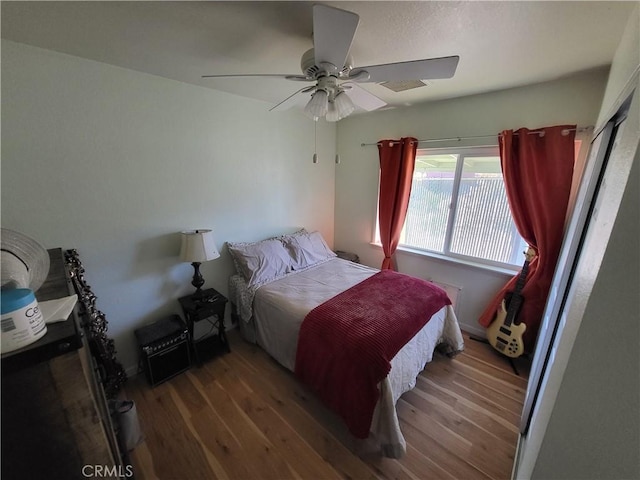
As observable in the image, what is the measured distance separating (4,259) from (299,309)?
148 centimetres

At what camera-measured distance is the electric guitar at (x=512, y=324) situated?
204cm

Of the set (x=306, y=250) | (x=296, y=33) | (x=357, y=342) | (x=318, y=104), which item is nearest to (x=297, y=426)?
(x=357, y=342)

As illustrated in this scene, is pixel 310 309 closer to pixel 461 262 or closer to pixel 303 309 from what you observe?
pixel 303 309

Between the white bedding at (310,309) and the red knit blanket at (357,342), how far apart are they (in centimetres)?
9

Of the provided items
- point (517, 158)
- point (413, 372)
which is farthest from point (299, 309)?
point (517, 158)

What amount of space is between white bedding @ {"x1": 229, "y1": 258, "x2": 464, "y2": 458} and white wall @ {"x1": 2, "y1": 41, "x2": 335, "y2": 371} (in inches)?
22.4

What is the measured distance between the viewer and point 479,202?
2.42 m

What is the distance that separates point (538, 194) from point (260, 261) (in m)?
2.53

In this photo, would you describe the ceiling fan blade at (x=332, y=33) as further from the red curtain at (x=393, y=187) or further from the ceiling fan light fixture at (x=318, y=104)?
the red curtain at (x=393, y=187)

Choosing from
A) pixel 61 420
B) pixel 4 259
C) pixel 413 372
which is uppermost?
pixel 4 259

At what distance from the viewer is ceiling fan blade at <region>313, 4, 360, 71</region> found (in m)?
0.84

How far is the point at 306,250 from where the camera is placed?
279cm

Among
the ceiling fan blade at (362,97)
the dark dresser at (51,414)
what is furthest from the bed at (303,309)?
the ceiling fan blade at (362,97)

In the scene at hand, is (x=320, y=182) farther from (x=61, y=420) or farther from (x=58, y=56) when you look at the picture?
(x=61, y=420)
